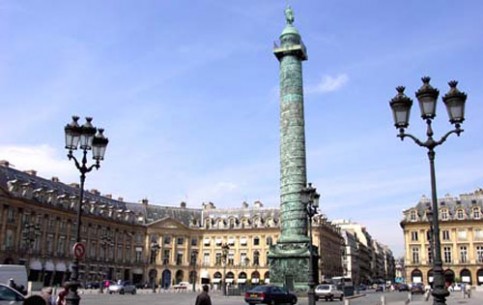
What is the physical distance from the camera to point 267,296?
910 inches

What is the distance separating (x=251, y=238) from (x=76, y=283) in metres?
64.7

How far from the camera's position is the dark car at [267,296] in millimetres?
22959

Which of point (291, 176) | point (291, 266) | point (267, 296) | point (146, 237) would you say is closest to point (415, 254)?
point (146, 237)

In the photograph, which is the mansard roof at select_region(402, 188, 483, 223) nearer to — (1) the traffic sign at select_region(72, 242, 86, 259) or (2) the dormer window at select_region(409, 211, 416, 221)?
(2) the dormer window at select_region(409, 211, 416, 221)

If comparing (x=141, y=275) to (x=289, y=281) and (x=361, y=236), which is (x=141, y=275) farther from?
(x=361, y=236)

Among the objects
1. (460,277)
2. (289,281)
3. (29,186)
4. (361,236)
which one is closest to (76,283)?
(289,281)

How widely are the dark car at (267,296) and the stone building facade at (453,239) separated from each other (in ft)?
144

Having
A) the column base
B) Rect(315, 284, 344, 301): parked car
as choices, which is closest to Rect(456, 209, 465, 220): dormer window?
Rect(315, 284, 344, 301): parked car

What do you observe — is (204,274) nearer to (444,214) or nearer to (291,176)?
(444,214)

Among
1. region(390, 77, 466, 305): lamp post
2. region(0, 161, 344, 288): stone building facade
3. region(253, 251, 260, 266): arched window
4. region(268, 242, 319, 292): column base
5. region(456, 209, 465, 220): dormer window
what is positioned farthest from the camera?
region(253, 251, 260, 266): arched window

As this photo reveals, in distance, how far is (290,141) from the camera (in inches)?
1438

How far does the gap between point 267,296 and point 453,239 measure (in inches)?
1945

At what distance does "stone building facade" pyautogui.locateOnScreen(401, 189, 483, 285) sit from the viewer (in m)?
64.1

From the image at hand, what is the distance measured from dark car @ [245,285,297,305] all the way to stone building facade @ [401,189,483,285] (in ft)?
144
